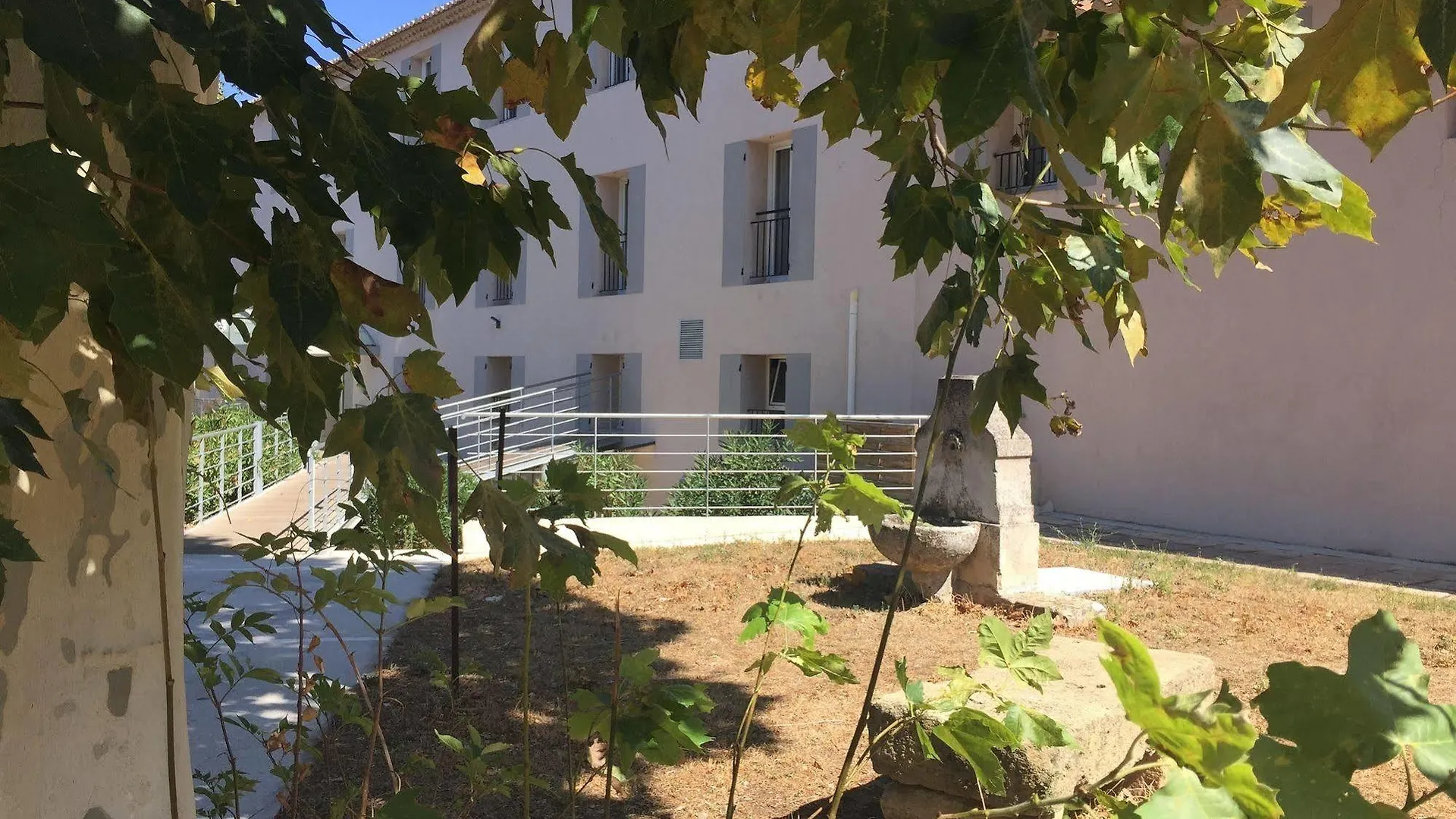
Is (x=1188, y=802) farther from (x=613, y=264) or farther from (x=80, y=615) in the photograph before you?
(x=613, y=264)

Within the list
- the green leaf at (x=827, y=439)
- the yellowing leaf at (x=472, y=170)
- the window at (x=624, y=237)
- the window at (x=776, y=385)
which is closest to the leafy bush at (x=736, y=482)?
the window at (x=776, y=385)

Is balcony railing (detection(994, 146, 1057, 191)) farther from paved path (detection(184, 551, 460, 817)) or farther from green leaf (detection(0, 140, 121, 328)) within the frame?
green leaf (detection(0, 140, 121, 328))

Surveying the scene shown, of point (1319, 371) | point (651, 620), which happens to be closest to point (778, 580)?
point (651, 620)

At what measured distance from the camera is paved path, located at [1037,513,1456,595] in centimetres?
802

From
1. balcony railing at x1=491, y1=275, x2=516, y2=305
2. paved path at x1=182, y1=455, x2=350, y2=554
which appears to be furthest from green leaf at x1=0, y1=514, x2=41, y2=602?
balcony railing at x1=491, y1=275, x2=516, y2=305

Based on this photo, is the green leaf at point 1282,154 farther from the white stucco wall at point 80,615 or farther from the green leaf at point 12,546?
the white stucco wall at point 80,615

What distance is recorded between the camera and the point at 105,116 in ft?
4.28

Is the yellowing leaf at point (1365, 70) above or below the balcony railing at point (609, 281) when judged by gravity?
below

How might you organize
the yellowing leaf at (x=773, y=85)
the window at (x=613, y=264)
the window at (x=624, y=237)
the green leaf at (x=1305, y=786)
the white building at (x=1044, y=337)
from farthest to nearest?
the window at (x=613, y=264)
the window at (x=624, y=237)
the white building at (x=1044, y=337)
the yellowing leaf at (x=773, y=85)
the green leaf at (x=1305, y=786)

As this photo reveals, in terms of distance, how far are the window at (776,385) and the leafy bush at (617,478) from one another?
2.29 metres

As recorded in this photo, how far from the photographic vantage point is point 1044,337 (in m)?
11.5

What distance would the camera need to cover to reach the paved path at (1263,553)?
26.3 ft

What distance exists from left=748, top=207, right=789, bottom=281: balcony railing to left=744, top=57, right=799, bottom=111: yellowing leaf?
438 inches

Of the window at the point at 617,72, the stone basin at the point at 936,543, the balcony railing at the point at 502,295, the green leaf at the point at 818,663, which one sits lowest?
the stone basin at the point at 936,543
